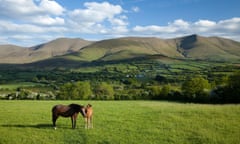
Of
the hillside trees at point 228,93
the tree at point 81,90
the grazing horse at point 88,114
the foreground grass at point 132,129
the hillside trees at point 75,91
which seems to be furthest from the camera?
the tree at point 81,90

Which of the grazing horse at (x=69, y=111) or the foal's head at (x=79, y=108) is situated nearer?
the foal's head at (x=79, y=108)

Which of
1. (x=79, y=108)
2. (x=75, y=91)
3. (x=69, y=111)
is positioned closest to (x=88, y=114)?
(x=79, y=108)

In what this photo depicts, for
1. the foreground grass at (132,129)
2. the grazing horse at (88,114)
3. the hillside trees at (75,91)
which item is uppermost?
the grazing horse at (88,114)

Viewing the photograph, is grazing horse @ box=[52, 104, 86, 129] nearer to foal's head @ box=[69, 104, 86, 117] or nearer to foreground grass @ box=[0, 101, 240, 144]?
foal's head @ box=[69, 104, 86, 117]

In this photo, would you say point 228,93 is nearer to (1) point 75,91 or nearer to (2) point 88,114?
(2) point 88,114

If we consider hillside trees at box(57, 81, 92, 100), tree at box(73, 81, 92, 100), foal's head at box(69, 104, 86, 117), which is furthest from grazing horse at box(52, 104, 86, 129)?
tree at box(73, 81, 92, 100)

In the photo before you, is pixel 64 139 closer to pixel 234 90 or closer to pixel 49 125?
pixel 49 125

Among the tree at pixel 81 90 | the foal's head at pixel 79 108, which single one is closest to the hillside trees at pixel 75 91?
the tree at pixel 81 90

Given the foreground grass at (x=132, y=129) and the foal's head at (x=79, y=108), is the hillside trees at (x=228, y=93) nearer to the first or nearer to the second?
the foreground grass at (x=132, y=129)

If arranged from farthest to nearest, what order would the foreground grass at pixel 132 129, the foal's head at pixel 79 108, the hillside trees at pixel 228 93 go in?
the hillside trees at pixel 228 93 < the foal's head at pixel 79 108 < the foreground grass at pixel 132 129

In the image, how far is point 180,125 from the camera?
20.0 meters

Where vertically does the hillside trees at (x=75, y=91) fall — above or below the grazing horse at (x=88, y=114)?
below

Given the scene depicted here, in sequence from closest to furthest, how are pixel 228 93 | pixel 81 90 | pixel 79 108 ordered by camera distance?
pixel 79 108
pixel 228 93
pixel 81 90

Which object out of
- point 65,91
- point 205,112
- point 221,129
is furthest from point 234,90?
point 65,91
